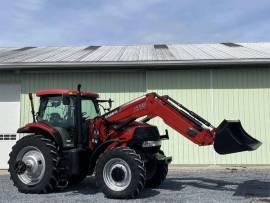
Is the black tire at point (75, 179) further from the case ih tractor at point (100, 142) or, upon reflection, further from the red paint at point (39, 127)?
the red paint at point (39, 127)

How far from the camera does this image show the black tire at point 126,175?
29.1 feet

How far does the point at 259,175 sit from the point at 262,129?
2617mm

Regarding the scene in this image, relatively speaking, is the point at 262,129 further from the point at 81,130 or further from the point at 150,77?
the point at 81,130

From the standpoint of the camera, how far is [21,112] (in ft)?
51.1

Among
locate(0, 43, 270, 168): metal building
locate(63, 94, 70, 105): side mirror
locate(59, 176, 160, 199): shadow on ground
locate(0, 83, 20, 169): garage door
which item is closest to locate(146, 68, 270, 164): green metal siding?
locate(0, 43, 270, 168): metal building

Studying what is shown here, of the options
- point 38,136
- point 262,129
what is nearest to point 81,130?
point 38,136

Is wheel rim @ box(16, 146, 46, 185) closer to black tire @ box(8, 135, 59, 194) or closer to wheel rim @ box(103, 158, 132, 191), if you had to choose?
black tire @ box(8, 135, 59, 194)

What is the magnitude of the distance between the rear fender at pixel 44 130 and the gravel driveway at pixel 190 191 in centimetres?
119

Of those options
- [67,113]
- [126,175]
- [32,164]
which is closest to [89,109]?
[67,113]

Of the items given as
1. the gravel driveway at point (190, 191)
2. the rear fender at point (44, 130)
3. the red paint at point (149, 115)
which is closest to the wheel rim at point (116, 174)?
the gravel driveway at point (190, 191)

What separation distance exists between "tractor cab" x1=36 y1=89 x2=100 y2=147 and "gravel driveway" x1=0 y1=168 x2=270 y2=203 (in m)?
1.26

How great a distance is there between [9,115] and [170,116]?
26.1 feet

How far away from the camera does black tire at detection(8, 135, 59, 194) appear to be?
31.3 ft

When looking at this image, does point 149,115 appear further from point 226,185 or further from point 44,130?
point 226,185
